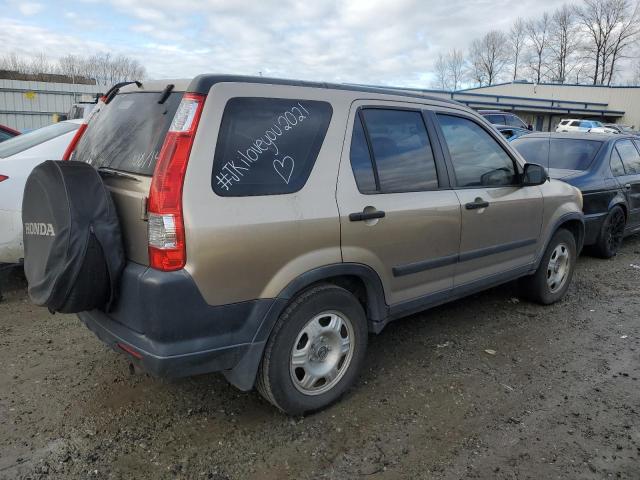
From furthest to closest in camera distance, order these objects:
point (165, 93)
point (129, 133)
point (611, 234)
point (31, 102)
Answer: point (31, 102) < point (611, 234) < point (129, 133) < point (165, 93)

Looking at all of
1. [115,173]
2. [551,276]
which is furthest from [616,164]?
[115,173]

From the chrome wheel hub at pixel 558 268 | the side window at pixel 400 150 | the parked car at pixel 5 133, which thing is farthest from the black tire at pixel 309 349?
the parked car at pixel 5 133

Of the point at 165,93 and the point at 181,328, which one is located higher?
the point at 165,93

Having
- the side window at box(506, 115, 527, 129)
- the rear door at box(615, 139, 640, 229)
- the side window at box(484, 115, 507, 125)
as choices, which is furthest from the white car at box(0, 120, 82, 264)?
the side window at box(506, 115, 527, 129)

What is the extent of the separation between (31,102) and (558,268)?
58.0 ft

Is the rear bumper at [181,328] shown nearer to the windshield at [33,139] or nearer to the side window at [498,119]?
the windshield at [33,139]

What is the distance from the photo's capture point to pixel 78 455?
8.74ft

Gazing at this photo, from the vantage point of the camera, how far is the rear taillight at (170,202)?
2348mm

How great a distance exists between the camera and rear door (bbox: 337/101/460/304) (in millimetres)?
3012

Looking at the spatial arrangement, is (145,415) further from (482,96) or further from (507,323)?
(482,96)

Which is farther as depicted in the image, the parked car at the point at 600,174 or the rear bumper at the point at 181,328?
the parked car at the point at 600,174

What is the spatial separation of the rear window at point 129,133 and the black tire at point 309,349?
3.58 feet

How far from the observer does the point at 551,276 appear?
197 inches

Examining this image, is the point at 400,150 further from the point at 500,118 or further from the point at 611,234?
the point at 500,118
